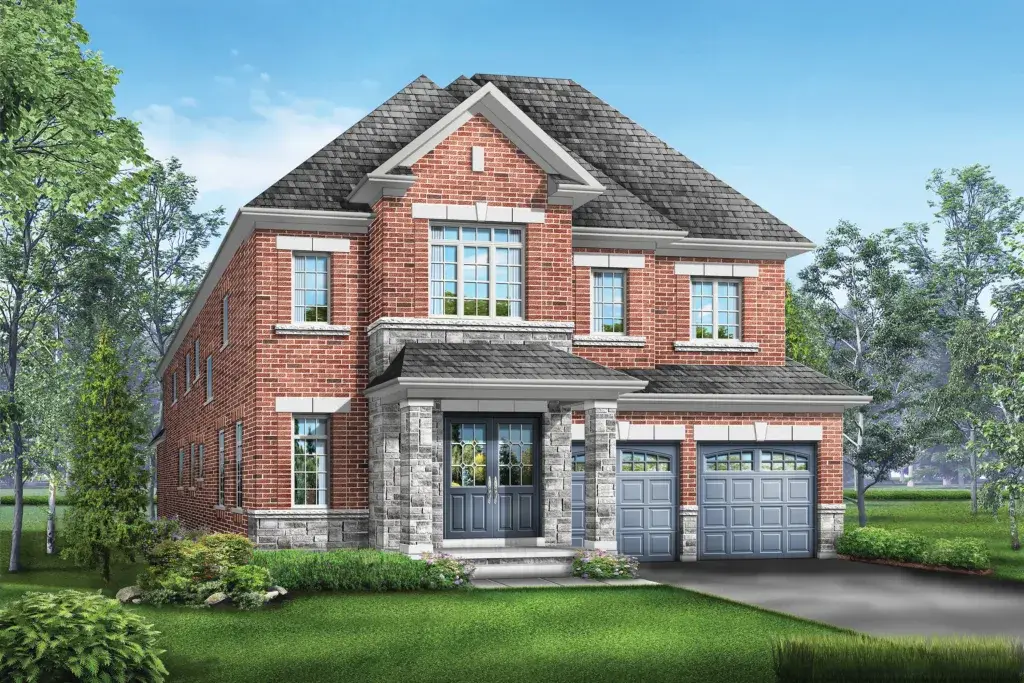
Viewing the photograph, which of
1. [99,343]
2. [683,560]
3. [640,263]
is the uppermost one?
[640,263]

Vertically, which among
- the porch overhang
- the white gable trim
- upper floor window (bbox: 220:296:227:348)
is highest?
the white gable trim

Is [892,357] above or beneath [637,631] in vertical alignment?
above

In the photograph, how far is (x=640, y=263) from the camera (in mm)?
26969

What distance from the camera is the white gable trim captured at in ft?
77.5

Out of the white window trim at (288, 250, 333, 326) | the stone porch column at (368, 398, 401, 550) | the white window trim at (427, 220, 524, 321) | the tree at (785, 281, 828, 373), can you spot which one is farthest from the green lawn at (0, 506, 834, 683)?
Result: the tree at (785, 281, 828, 373)

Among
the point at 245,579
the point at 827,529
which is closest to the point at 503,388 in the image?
the point at 245,579

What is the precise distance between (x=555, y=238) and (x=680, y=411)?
16.7ft

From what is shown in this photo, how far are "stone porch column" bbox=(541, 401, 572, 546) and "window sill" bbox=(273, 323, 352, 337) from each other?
459cm

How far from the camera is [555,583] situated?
21.1m

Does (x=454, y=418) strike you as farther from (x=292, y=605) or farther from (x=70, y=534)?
(x=70, y=534)

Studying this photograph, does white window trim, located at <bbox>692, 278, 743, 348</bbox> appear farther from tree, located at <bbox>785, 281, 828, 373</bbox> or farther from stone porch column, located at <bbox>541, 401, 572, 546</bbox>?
tree, located at <bbox>785, 281, 828, 373</bbox>

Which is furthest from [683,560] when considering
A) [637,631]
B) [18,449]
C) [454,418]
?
[18,449]

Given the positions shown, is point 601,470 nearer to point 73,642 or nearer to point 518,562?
point 518,562

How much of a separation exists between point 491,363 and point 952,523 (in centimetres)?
3015
